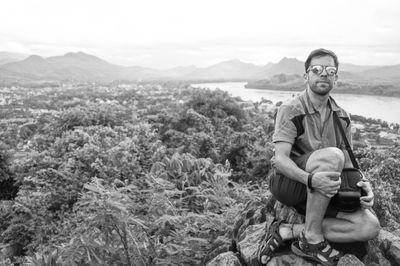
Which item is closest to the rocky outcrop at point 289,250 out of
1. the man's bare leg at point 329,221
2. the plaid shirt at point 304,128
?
the man's bare leg at point 329,221

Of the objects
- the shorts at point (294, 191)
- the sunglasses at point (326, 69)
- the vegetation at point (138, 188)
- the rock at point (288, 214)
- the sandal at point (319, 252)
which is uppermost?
the sunglasses at point (326, 69)

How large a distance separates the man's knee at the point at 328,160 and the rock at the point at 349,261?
0.76 meters

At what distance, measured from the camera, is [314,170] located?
9.45ft

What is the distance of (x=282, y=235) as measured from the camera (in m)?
3.14

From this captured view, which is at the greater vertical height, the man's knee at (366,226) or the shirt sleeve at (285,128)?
the shirt sleeve at (285,128)

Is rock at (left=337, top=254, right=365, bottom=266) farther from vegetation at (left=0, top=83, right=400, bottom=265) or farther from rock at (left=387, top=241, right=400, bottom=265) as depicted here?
vegetation at (left=0, top=83, right=400, bottom=265)

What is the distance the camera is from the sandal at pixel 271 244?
314 centimetres

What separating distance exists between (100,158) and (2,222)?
2.69 m

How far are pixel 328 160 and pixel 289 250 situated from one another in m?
0.89

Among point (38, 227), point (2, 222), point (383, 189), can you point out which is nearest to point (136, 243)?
point (383, 189)

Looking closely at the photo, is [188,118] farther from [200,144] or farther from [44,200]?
[44,200]

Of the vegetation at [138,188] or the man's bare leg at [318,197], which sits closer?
the man's bare leg at [318,197]

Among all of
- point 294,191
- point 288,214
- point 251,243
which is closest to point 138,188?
point 251,243

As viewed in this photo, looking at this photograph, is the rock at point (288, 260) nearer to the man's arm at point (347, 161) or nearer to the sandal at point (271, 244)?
the sandal at point (271, 244)
